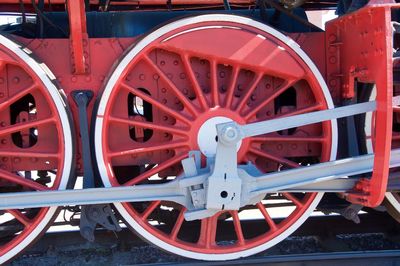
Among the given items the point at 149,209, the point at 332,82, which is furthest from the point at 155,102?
the point at 332,82

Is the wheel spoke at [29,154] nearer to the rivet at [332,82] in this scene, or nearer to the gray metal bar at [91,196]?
A: the gray metal bar at [91,196]

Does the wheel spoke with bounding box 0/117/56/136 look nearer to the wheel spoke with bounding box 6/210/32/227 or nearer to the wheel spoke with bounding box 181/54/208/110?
the wheel spoke with bounding box 6/210/32/227

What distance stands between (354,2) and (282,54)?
1.45 ft

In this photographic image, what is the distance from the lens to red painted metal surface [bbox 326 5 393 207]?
2211mm

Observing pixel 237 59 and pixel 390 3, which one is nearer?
pixel 390 3

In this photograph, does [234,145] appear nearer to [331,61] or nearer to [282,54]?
[282,54]

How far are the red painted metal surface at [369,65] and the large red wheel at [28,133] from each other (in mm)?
1430

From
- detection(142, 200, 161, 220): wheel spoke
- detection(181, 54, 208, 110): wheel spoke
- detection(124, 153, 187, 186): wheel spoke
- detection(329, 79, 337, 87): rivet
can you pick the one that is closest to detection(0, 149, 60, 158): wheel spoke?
detection(124, 153, 187, 186): wheel spoke

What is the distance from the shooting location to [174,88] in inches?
98.5

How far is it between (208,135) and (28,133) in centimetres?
96

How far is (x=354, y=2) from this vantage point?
2492mm

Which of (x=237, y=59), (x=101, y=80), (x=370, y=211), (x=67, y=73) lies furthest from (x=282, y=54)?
(x=370, y=211)

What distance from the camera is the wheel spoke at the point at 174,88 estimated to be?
2.48 metres

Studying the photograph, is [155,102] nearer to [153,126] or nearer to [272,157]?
[153,126]
